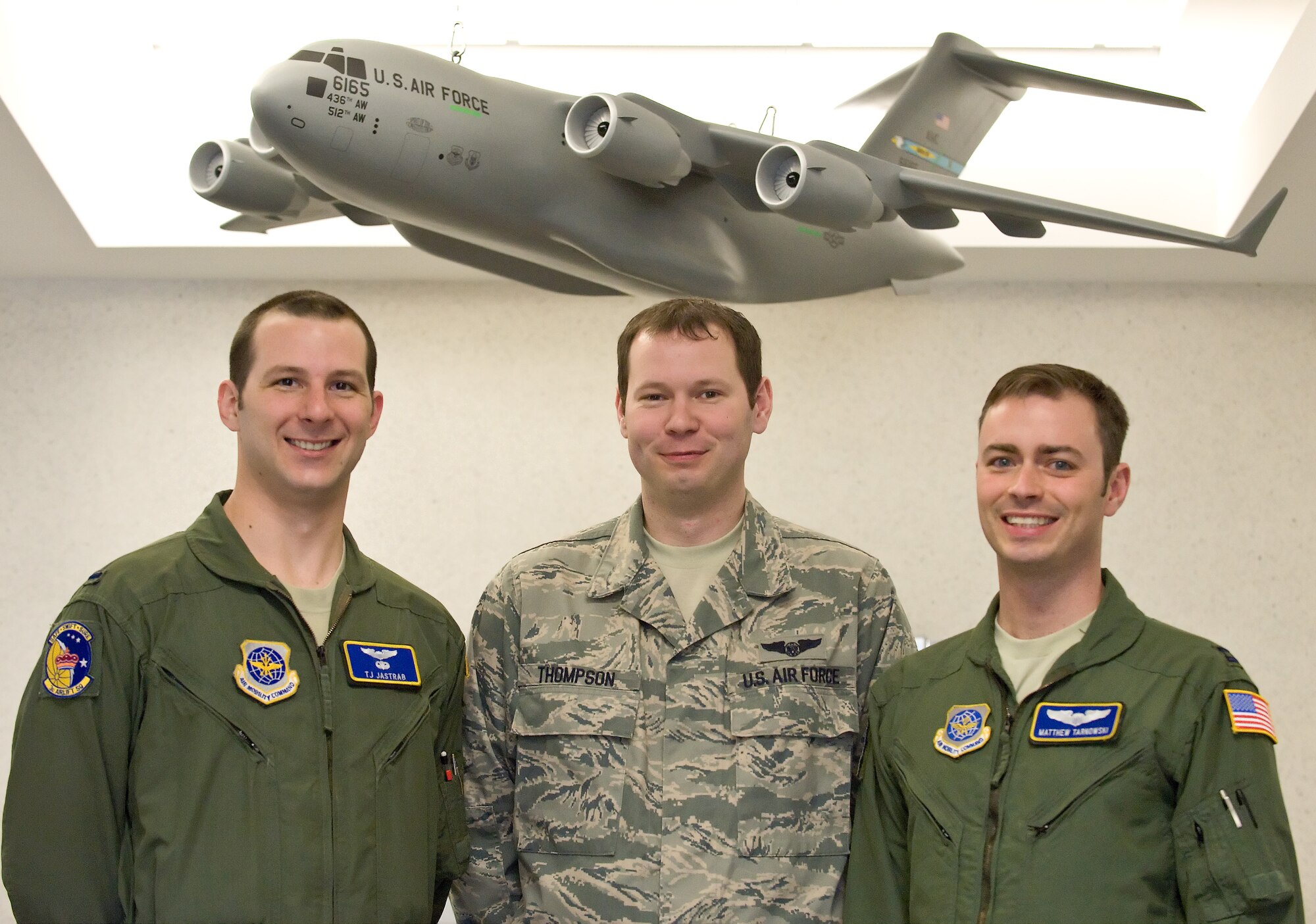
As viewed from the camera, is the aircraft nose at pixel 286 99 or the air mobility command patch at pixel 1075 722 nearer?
the air mobility command patch at pixel 1075 722

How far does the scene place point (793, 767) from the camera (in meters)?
2.36

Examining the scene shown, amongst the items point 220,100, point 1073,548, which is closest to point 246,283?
point 220,100

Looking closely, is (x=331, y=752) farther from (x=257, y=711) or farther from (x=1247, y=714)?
(x=1247, y=714)

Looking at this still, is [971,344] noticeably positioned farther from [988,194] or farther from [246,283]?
[246,283]

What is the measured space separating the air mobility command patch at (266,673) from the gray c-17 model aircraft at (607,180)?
2.23 metres

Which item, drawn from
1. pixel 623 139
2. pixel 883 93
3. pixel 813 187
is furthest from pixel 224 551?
pixel 883 93

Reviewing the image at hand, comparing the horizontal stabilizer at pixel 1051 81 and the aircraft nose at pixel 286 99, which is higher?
the horizontal stabilizer at pixel 1051 81

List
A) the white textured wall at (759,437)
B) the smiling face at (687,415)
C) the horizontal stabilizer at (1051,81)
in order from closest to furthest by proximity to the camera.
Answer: the smiling face at (687,415)
the horizontal stabilizer at (1051,81)
the white textured wall at (759,437)

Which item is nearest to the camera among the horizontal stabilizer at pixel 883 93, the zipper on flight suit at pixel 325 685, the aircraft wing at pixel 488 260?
the zipper on flight suit at pixel 325 685

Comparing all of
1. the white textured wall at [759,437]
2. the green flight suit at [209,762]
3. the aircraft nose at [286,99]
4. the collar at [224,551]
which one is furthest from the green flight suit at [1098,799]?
the white textured wall at [759,437]

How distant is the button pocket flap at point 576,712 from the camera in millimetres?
2404

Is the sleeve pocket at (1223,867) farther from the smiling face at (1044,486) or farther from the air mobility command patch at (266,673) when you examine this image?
the air mobility command patch at (266,673)

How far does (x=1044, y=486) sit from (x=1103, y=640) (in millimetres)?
275

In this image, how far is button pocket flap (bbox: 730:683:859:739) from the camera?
237 centimetres
